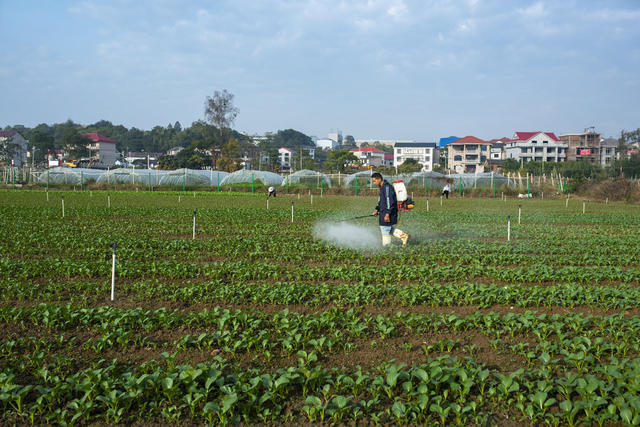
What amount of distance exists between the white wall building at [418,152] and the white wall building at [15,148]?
275ft

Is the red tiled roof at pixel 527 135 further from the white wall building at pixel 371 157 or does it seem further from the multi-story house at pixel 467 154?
the white wall building at pixel 371 157

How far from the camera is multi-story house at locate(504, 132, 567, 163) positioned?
91.4 meters

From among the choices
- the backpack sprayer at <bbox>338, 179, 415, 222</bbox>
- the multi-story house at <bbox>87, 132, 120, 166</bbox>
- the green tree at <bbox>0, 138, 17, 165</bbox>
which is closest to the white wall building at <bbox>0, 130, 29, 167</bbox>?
the green tree at <bbox>0, 138, 17, 165</bbox>

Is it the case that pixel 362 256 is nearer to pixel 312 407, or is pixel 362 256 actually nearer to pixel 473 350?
pixel 473 350

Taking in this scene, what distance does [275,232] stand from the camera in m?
16.8

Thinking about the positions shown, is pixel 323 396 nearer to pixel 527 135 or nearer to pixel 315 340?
pixel 315 340

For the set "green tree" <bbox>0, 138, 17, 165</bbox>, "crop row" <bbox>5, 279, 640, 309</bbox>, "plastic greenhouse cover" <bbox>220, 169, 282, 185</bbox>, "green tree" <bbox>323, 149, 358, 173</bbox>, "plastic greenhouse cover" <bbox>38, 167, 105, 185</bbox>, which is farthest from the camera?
"green tree" <bbox>323, 149, 358, 173</bbox>

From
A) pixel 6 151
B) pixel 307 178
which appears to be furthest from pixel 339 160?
pixel 6 151

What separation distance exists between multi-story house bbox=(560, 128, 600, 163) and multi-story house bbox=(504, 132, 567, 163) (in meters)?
1.93

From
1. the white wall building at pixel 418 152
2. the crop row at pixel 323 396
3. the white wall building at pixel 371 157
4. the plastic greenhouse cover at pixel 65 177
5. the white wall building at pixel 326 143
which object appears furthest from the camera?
the white wall building at pixel 326 143

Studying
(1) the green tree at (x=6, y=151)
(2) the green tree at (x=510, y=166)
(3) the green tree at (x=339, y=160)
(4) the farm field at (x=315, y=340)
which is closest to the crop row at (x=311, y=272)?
(4) the farm field at (x=315, y=340)

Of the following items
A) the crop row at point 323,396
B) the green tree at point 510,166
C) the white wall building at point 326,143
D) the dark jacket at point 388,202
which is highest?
the white wall building at point 326,143

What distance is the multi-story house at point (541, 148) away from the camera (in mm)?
91375

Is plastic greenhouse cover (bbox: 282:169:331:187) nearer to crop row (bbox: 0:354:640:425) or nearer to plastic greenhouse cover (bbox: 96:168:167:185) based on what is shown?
plastic greenhouse cover (bbox: 96:168:167:185)
